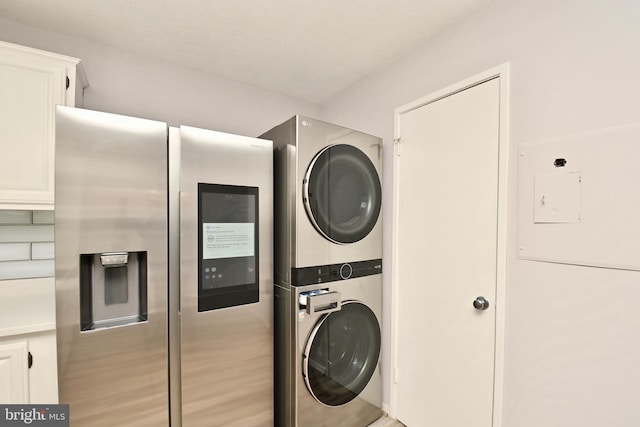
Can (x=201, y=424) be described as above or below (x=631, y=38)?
below

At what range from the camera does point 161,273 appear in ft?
4.17

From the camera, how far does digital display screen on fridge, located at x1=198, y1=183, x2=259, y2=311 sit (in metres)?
1.36

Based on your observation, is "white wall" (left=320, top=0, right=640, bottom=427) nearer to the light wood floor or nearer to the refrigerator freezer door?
the light wood floor

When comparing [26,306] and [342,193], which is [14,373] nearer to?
[26,306]

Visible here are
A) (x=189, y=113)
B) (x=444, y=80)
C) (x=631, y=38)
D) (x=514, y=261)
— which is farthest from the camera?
(x=189, y=113)

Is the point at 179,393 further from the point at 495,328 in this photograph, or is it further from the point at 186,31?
the point at 186,31

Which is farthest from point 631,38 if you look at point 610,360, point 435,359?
point 435,359

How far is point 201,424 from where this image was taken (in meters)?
1.34

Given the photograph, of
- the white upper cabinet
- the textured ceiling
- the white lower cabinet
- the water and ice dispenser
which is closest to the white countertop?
the white lower cabinet

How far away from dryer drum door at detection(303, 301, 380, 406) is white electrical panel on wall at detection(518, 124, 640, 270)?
0.99 m

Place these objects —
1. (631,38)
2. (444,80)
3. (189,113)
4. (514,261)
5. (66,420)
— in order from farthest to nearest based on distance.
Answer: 1. (189,113)
2. (444,80)
3. (514,261)
4. (66,420)
5. (631,38)

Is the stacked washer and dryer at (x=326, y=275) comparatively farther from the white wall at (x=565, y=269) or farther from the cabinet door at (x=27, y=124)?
the cabinet door at (x=27, y=124)

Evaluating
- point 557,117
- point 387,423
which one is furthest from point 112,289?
point 557,117

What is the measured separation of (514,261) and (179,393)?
1.73 m
